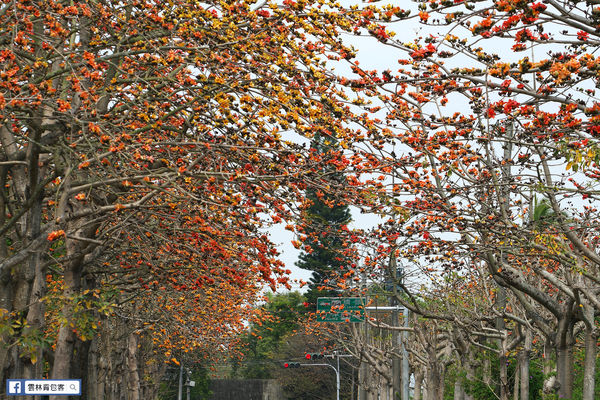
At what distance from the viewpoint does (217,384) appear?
218 ft

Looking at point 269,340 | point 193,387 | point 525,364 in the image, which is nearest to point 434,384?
point 525,364

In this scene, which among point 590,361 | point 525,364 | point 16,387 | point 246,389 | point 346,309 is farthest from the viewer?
point 246,389

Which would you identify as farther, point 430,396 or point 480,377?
point 430,396

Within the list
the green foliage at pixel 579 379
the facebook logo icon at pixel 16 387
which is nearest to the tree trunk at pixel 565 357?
the green foliage at pixel 579 379

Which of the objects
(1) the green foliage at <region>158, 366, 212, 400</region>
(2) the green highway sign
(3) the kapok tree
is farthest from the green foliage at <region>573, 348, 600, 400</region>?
(1) the green foliage at <region>158, 366, 212, 400</region>

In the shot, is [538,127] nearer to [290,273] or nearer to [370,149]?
[370,149]

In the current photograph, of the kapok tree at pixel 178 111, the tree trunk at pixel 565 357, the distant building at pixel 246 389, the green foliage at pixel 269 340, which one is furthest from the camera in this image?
the green foliage at pixel 269 340

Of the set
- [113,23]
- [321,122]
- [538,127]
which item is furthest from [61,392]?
[538,127]

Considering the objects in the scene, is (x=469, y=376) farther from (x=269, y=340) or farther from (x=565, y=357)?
(x=269, y=340)

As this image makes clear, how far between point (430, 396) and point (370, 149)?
1639 centimetres

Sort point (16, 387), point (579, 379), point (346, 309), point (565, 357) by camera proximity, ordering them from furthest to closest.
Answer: point (346, 309), point (579, 379), point (565, 357), point (16, 387)

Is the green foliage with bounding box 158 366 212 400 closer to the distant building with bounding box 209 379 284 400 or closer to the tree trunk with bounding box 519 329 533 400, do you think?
Answer: the distant building with bounding box 209 379 284 400

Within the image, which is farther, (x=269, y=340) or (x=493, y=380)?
(x=269, y=340)

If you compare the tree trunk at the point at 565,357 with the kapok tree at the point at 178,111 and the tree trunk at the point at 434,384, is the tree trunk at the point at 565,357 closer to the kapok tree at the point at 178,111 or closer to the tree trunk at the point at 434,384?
the kapok tree at the point at 178,111
